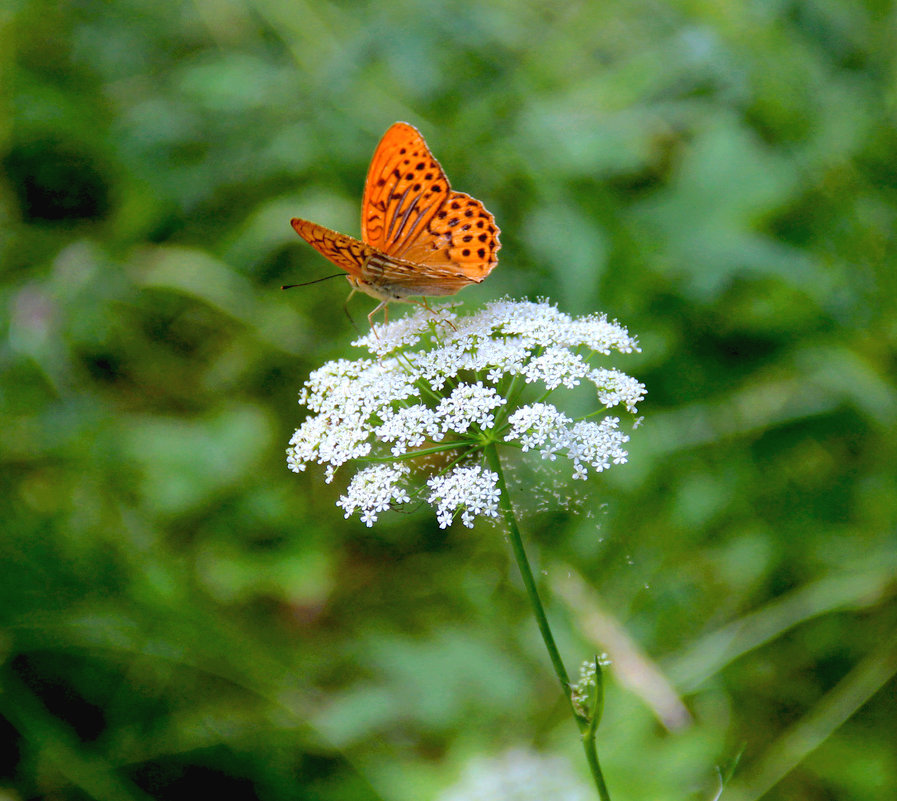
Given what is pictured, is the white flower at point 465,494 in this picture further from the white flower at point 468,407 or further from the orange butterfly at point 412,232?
the orange butterfly at point 412,232

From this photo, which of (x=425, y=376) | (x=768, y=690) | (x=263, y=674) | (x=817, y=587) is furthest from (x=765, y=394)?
(x=263, y=674)

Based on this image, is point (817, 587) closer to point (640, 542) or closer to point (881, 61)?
point (640, 542)

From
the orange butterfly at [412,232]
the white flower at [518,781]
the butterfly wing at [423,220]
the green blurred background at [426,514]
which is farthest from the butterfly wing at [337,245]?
the white flower at [518,781]

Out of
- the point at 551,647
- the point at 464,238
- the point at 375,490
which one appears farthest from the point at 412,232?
the point at 551,647

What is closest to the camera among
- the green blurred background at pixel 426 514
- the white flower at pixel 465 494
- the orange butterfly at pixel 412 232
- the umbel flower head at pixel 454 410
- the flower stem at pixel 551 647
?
the flower stem at pixel 551 647

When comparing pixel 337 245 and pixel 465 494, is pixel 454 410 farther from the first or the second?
pixel 337 245

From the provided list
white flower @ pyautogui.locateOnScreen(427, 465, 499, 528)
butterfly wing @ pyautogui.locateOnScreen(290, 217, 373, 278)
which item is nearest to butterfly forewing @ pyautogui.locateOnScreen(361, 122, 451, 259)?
butterfly wing @ pyautogui.locateOnScreen(290, 217, 373, 278)
